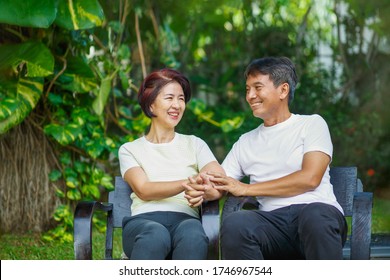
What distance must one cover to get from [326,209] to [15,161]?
10.4ft

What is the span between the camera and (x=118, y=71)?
563 cm

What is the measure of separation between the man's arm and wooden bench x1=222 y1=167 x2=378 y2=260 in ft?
0.19

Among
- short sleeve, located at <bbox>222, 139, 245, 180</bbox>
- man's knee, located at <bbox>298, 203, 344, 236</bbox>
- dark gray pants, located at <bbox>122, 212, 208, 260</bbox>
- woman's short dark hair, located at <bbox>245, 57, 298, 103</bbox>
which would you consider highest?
woman's short dark hair, located at <bbox>245, 57, 298, 103</bbox>

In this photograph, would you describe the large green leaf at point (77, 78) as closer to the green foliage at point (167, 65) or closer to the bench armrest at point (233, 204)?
the green foliage at point (167, 65)

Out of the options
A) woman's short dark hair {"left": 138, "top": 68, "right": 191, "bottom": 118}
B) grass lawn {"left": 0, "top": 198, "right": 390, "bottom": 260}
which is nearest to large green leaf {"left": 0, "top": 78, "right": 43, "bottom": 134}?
grass lawn {"left": 0, "top": 198, "right": 390, "bottom": 260}

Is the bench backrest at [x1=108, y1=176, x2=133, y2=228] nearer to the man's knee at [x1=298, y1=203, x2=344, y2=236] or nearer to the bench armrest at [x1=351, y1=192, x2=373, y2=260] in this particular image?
the man's knee at [x1=298, y1=203, x2=344, y2=236]

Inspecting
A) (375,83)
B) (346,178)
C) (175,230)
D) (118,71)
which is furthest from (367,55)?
(175,230)

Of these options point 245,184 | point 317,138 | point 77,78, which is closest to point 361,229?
point 317,138

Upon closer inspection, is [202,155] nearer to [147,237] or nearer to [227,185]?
[227,185]

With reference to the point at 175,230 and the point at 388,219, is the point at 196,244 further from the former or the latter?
the point at 388,219

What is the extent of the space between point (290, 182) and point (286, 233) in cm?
23

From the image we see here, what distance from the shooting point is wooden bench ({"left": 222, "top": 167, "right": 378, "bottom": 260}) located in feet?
10.5

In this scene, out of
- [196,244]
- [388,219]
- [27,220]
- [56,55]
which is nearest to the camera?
[196,244]

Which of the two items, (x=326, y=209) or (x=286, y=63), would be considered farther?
(x=286, y=63)
